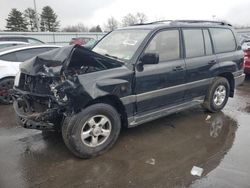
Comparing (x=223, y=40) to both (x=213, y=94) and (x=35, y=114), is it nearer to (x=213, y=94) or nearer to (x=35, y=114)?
(x=213, y=94)

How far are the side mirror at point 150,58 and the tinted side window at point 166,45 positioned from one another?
159mm

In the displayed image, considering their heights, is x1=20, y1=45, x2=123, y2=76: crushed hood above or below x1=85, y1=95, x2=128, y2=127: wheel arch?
above

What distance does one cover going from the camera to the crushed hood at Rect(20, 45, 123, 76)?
3736 mm

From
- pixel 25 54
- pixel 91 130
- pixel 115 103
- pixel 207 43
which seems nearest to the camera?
pixel 91 130

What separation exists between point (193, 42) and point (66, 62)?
102 inches

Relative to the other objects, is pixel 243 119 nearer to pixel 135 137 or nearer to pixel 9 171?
pixel 135 137

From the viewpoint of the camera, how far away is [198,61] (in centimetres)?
507

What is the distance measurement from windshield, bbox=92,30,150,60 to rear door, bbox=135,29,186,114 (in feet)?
0.77

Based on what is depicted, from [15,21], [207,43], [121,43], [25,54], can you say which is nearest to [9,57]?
Answer: [25,54]

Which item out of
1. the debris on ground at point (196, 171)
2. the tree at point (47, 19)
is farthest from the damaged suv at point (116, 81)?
the tree at point (47, 19)

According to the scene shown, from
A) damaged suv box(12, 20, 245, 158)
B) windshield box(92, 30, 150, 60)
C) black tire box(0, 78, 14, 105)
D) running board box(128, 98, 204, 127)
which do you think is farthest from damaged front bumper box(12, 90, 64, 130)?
black tire box(0, 78, 14, 105)

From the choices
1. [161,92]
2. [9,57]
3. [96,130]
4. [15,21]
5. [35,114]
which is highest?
[15,21]

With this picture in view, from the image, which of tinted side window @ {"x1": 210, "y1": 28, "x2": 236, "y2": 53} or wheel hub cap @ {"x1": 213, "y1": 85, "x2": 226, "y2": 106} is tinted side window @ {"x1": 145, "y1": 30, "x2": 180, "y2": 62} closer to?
tinted side window @ {"x1": 210, "y1": 28, "x2": 236, "y2": 53}

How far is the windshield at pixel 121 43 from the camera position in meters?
4.39
